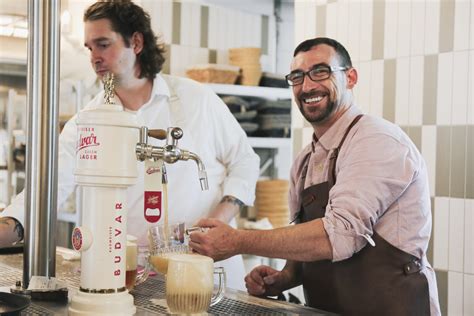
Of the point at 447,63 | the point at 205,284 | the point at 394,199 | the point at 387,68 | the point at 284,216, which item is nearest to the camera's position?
the point at 205,284

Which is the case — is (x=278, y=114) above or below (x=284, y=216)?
above

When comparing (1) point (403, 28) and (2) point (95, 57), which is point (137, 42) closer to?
(2) point (95, 57)

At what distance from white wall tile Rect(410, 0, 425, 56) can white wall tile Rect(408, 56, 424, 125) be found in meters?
0.04

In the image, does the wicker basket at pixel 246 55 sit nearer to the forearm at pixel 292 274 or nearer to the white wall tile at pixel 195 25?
the white wall tile at pixel 195 25

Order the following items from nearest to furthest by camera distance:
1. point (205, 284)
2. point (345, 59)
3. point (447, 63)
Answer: point (205, 284) → point (345, 59) → point (447, 63)

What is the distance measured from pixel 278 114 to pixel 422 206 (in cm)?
278

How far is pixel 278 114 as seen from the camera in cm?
457

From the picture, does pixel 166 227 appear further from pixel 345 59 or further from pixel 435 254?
pixel 435 254

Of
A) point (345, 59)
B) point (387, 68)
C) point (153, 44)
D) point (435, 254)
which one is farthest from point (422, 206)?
point (153, 44)

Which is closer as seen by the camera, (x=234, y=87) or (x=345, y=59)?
(x=345, y=59)

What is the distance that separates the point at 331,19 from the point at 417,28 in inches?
20.5

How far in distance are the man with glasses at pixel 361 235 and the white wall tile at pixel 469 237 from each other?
2.65ft

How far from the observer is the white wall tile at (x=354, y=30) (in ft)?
10.1

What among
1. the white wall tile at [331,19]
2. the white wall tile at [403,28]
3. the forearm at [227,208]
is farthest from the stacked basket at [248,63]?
the forearm at [227,208]
